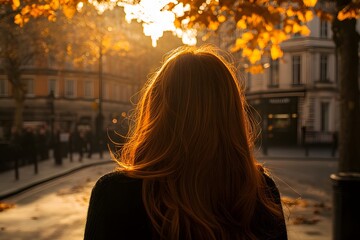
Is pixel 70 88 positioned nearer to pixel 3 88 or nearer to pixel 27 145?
pixel 3 88

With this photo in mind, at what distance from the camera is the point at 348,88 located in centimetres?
857

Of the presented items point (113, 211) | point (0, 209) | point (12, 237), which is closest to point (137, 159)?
point (113, 211)

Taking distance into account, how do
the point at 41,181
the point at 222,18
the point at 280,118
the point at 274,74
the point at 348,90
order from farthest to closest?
the point at 274,74 → the point at 280,118 → the point at 41,181 → the point at 348,90 → the point at 222,18

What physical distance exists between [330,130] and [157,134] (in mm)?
38400

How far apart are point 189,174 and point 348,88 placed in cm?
774

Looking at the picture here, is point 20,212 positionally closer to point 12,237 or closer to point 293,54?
point 12,237

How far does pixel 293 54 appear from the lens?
39438mm

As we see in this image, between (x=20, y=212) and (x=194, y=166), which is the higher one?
(x=194, y=166)

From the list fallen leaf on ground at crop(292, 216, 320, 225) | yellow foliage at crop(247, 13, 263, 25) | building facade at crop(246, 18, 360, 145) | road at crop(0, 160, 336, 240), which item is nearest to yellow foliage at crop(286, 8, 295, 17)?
yellow foliage at crop(247, 13, 263, 25)

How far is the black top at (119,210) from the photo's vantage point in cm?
145

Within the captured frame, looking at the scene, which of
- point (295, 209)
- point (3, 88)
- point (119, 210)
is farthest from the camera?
point (3, 88)

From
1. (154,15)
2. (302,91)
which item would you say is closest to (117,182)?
(154,15)

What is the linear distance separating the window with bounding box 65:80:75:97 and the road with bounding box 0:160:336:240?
37.2m

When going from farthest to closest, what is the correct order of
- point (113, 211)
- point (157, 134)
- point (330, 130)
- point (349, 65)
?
point (330, 130) → point (349, 65) → point (157, 134) → point (113, 211)
